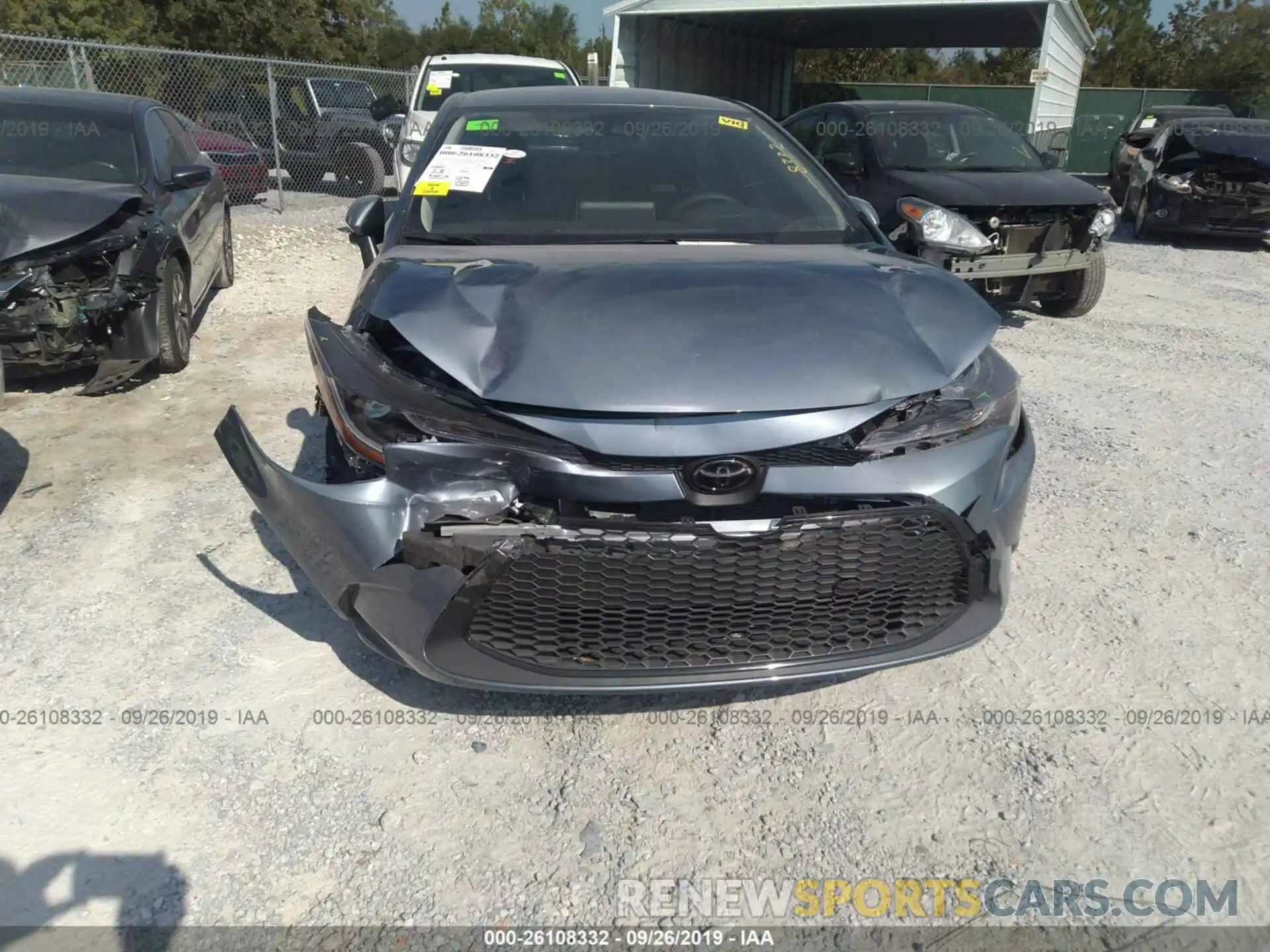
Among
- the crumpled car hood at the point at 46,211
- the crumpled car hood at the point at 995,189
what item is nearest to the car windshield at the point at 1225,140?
the crumpled car hood at the point at 995,189

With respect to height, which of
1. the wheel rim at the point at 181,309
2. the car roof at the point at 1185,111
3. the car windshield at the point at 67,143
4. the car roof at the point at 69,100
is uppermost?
the car roof at the point at 69,100

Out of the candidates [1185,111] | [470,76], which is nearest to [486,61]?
[470,76]

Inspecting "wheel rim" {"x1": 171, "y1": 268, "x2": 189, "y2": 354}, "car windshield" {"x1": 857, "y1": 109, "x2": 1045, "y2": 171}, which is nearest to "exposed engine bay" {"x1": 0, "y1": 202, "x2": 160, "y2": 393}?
"wheel rim" {"x1": 171, "y1": 268, "x2": 189, "y2": 354}

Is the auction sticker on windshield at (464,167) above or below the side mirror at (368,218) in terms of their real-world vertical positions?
above

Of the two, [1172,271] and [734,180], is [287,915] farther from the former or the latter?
[1172,271]

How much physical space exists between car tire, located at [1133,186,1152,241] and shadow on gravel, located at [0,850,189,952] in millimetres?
13089

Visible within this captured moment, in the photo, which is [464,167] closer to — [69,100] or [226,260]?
[69,100]

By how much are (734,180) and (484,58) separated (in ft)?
29.2

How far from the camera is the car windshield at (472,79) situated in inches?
416

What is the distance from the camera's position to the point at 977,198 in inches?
263

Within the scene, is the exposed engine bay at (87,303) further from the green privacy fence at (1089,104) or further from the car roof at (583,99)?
the green privacy fence at (1089,104)

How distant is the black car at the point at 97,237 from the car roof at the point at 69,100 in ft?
0.04

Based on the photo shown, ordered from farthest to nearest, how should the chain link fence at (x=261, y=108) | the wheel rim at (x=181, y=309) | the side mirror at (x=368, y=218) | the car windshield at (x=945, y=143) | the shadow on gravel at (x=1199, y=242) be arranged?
the shadow on gravel at (x=1199, y=242)
the chain link fence at (x=261, y=108)
the car windshield at (x=945, y=143)
the wheel rim at (x=181, y=309)
the side mirror at (x=368, y=218)

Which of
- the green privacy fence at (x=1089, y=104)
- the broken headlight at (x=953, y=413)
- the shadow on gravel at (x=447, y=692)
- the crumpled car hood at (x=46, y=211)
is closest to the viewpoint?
the broken headlight at (x=953, y=413)
